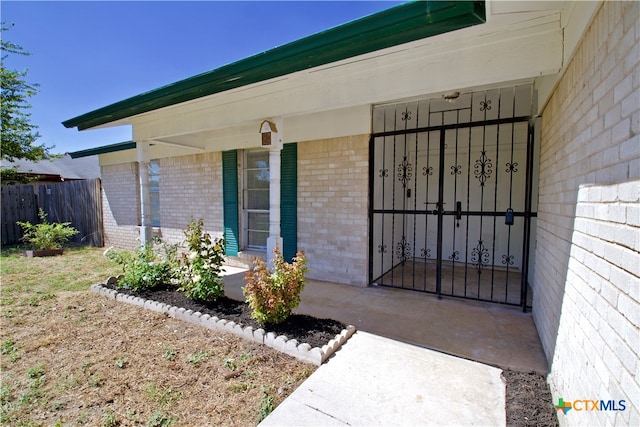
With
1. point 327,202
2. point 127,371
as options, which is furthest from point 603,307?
point 327,202

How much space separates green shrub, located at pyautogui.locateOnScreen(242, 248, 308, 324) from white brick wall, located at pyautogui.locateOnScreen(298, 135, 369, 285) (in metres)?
1.78

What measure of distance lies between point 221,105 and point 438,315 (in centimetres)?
411

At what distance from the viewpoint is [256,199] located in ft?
18.7

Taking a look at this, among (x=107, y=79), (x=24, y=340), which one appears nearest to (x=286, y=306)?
(x=24, y=340)

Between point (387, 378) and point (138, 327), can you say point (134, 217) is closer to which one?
point (138, 327)

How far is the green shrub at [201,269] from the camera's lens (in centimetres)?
342

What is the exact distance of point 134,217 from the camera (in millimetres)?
7508

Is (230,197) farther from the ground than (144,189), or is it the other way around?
(144,189)

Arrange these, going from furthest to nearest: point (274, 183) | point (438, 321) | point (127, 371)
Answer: point (274, 183) → point (438, 321) → point (127, 371)

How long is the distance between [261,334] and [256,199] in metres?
3.40

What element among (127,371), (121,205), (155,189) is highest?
(155,189)

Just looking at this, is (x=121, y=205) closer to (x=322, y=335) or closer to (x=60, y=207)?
(x=60, y=207)

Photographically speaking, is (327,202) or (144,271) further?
(327,202)

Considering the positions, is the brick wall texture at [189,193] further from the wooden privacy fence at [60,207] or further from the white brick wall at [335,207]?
the wooden privacy fence at [60,207]
